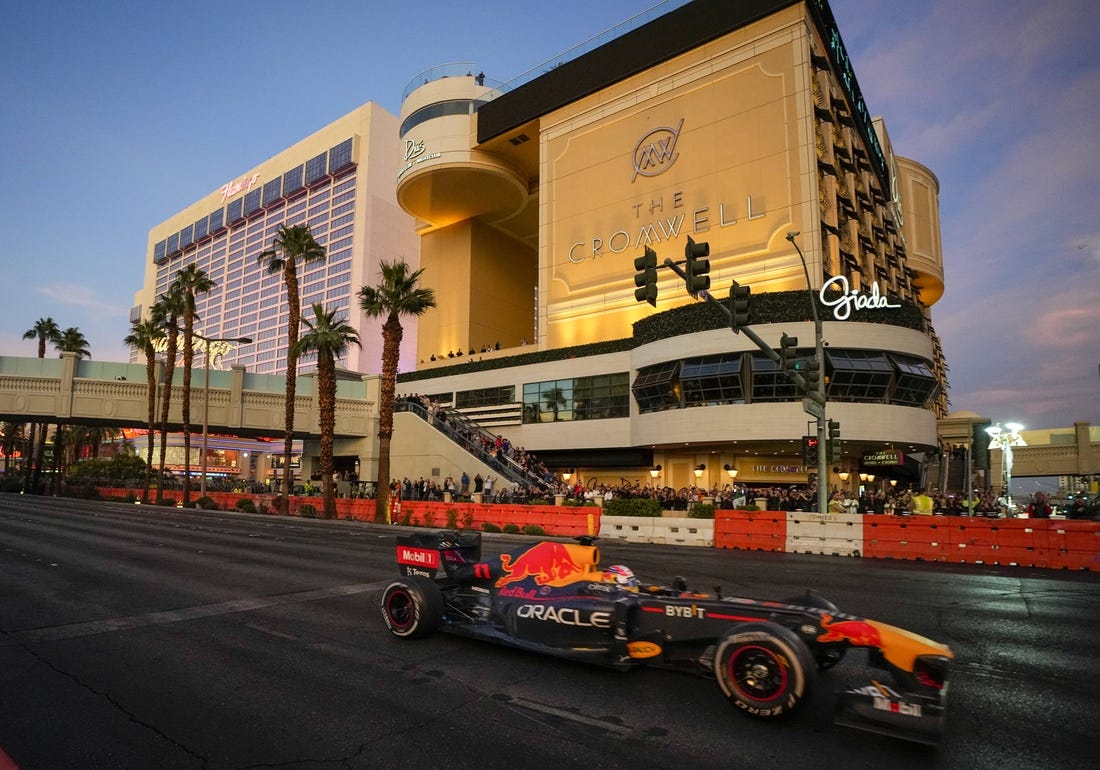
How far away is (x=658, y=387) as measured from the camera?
3500cm

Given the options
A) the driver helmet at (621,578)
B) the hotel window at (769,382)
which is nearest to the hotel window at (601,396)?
the hotel window at (769,382)

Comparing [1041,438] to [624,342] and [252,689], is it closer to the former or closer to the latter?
[624,342]

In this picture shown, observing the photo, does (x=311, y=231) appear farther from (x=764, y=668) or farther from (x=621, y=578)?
(x=764, y=668)

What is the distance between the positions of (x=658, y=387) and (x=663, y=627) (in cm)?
2986

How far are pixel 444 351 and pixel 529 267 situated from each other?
1361 cm

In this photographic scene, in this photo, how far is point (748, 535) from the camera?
20.0 meters

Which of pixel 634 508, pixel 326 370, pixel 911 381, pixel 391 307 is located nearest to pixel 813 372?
pixel 634 508

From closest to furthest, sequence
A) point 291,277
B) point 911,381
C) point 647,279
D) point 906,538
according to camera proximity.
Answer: point 647,279, point 906,538, point 911,381, point 291,277

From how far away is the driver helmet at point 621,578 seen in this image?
623 cm

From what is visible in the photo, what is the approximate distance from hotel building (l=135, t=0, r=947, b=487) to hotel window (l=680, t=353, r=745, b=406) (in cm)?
8

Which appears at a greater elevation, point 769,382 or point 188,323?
point 188,323

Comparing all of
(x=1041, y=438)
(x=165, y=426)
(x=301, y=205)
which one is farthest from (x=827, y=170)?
(x=301, y=205)

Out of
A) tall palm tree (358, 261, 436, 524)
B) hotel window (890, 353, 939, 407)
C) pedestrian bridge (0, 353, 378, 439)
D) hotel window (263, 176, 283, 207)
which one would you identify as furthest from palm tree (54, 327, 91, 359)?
hotel window (263, 176, 283, 207)

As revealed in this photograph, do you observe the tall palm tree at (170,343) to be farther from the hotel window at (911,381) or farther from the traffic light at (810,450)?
the hotel window at (911,381)
